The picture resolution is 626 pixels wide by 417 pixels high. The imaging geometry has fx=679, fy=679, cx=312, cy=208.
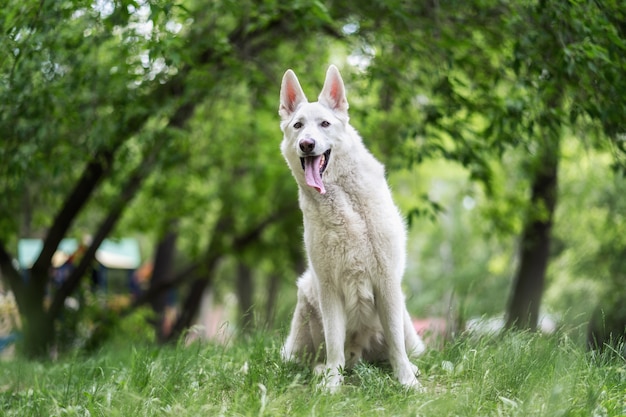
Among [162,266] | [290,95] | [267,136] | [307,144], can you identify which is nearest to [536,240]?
[267,136]

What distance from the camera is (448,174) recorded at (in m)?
22.8

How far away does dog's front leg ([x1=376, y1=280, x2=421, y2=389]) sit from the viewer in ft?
15.4

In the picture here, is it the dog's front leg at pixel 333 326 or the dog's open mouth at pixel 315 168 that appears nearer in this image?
the dog's open mouth at pixel 315 168

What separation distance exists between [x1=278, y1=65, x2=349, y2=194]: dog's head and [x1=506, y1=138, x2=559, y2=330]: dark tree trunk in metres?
7.56

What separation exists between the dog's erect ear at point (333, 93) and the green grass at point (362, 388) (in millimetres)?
1885

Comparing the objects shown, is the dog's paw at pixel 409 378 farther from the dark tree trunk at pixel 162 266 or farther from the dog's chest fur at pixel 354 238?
the dark tree trunk at pixel 162 266

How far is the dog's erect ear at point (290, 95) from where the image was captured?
505 cm

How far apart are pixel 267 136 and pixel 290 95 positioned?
923 cm

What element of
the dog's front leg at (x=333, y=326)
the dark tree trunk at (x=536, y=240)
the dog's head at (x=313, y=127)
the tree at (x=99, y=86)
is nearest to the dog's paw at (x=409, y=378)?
the dog's front leg at (x=333, y=326)

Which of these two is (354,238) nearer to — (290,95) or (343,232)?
(343,232)

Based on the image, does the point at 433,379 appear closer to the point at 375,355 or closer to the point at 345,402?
the point at 375,355

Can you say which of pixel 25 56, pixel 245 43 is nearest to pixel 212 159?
pixel 245 43

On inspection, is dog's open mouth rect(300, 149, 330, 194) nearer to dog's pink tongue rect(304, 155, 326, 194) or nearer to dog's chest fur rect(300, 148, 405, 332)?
dog's pink tongue rect(304, 155, 326, 194)

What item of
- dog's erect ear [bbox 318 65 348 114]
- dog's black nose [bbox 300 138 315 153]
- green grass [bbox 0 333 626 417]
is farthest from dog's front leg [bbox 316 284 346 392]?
dog's erect ear [bbox 318 65 348 114]
